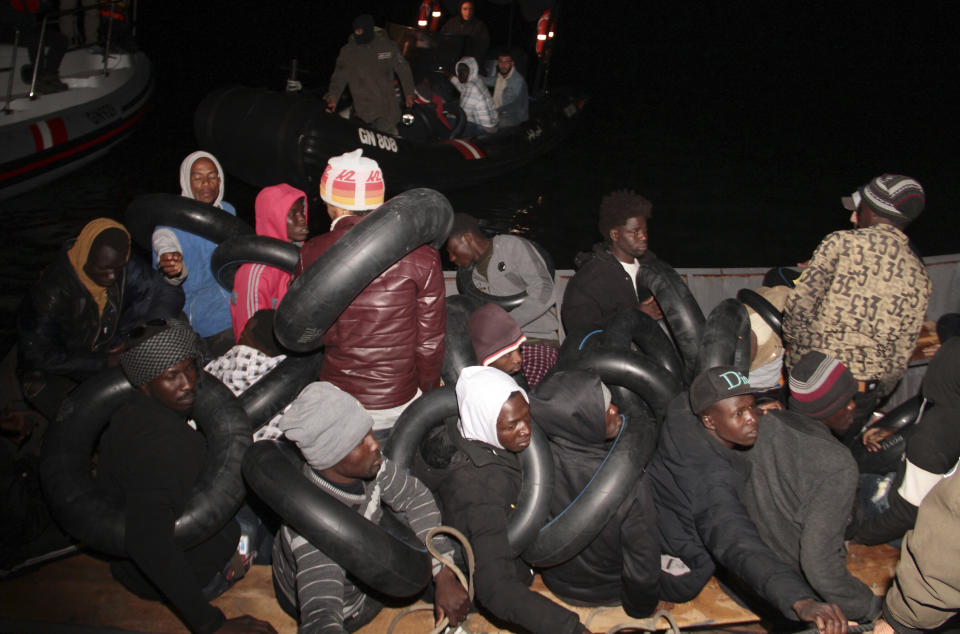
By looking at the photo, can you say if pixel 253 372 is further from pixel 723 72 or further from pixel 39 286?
pixel 723 72

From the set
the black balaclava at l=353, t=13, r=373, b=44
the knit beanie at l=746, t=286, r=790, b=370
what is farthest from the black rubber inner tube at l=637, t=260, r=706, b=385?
the black balaclava at l=353, t=13, r=373, b=44

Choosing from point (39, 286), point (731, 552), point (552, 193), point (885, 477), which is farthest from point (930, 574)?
point (552, 193)

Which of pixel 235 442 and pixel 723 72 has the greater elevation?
pixel 235 442

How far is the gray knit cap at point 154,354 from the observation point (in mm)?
3182

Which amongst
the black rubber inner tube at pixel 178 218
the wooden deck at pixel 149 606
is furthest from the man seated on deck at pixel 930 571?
the black rubber inner tube at pixel 178 218

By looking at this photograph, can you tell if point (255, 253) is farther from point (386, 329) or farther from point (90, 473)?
point (90, 473)

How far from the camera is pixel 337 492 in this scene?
280 cm

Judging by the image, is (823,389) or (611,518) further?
(823,389)

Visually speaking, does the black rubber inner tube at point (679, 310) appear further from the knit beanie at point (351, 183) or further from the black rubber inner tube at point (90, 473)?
the black rubber inner tube at point (90, 473)

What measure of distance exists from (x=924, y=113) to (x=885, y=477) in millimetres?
22307

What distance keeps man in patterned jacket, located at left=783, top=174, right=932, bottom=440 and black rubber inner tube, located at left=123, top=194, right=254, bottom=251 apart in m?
3.80

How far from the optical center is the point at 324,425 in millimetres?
2576

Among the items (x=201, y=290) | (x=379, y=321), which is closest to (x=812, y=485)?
(x=379, y=321)

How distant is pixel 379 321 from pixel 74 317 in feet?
7.17
